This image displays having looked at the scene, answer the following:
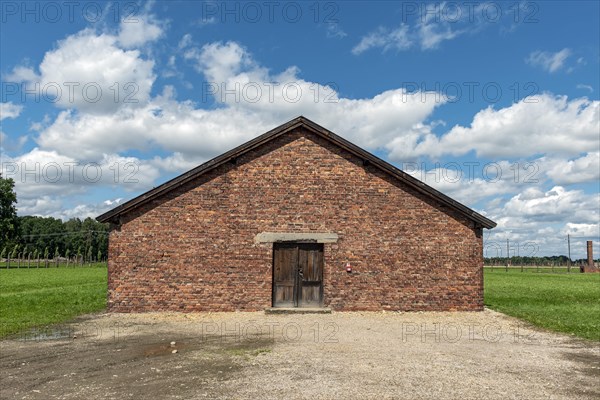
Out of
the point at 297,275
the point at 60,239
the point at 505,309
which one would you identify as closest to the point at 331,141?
the point at 297,275

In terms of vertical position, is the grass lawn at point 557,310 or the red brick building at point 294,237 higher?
the red brick building at point 294,237

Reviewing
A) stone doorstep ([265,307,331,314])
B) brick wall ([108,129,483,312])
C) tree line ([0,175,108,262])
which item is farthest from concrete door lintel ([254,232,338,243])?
tree line ([0,175,108,262])

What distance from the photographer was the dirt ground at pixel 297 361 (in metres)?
6.62

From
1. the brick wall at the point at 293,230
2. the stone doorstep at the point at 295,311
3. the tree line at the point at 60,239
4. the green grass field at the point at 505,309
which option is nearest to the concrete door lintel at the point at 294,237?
the brick wall at the point at 293,230

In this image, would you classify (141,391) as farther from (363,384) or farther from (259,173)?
(259,173)

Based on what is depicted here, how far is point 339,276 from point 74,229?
420 feet

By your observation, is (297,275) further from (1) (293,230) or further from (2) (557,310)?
(2) (557,310)

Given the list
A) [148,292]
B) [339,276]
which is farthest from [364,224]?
[148,292]

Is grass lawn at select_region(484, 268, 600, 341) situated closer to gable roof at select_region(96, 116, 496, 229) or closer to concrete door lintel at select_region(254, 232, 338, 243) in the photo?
gable roof at select_region(96, 116, 496, 229)

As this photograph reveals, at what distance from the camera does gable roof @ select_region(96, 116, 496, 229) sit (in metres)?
14.5

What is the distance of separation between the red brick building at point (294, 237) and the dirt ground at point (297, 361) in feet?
5.51

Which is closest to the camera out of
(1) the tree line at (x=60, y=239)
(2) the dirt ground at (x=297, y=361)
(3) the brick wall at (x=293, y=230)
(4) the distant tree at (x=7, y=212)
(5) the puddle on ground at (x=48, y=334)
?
(2) the dirt ground at (x=297, y=361)

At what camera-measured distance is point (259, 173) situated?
15.0 m

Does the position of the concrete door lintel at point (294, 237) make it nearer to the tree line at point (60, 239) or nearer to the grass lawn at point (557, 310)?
the grass lawn at point (557, 310)
